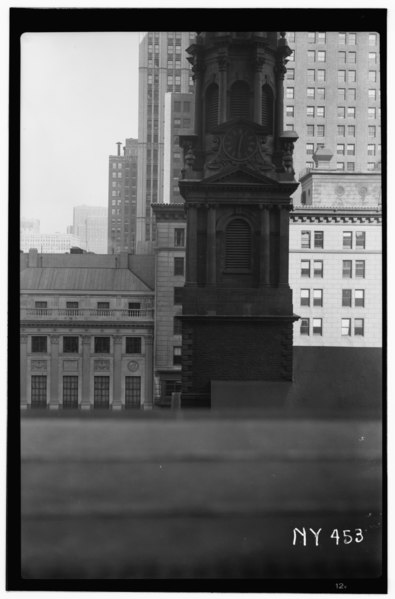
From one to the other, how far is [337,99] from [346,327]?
2.50m

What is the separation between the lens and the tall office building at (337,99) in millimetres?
6215

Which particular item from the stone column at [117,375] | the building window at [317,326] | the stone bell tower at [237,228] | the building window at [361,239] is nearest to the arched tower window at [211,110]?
the stone bell tower at [237,228]

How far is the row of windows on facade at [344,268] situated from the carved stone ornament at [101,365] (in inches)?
92.7

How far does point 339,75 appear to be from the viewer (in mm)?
6418

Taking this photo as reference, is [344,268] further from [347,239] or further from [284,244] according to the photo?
[284,244]

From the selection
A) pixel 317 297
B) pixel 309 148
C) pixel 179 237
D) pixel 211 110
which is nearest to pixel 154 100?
pixel 211 110

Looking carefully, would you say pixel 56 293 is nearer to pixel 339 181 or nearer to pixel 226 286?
pixel 226 286

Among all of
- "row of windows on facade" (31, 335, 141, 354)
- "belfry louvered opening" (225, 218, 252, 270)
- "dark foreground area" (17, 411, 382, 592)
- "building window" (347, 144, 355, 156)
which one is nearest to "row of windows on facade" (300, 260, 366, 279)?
"belfry louvered opening" (225, 218, 252, 270)

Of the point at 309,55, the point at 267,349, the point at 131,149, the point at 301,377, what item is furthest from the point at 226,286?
the point at 309,55

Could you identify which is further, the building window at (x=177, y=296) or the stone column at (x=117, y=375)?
the building window at (x=177, y=296)

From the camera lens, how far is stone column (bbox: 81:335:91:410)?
250 inches

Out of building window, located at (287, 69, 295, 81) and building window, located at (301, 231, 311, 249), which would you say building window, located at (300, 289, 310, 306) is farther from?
building window, located at (287, 69, 295, 81)

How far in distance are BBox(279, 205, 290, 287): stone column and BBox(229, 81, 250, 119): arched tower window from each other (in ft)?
3.63

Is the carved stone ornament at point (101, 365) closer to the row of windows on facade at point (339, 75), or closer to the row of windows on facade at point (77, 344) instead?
the row of windows on facade at point (77, 344)
